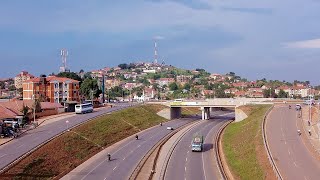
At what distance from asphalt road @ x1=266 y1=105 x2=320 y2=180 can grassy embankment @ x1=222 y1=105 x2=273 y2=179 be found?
5.27 ft

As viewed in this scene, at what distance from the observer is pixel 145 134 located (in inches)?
3595

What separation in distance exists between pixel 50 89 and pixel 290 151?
91694 mm

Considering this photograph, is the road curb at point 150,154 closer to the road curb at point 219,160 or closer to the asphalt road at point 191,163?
the asphalt road at point 191,163

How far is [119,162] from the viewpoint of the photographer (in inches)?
2389

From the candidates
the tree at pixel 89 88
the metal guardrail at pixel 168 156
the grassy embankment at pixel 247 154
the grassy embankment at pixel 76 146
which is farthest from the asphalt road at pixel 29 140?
the tree at pixel 89 88

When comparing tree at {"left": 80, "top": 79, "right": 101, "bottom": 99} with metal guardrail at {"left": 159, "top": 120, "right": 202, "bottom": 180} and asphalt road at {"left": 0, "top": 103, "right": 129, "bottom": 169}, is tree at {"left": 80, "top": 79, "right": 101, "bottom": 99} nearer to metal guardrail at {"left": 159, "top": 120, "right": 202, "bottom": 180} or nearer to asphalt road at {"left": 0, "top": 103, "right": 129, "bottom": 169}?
metal guardrail at {"left": 159, "top": 120, "right": 202, "bottom": 180}

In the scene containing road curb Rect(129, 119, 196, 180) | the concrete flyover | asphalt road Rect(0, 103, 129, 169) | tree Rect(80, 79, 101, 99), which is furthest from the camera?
tree Rect(80, 79, 101, 99)

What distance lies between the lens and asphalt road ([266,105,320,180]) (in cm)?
4603

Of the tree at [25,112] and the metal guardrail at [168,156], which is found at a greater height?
the tree at [25,112]

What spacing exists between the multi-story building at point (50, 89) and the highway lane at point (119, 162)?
51.2 meters

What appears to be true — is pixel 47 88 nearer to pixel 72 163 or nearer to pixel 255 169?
pixel 72 163

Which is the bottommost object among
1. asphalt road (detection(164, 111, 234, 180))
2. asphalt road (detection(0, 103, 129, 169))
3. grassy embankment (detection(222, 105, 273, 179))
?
asphalt road (detection(164, 111, 234, 180))

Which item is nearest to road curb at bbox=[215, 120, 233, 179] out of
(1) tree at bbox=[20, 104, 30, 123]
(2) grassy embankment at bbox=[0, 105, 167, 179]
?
(2) grassy embankment at bbox=[0, 105, 167, 179]

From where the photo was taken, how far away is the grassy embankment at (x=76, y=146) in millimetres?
52719
